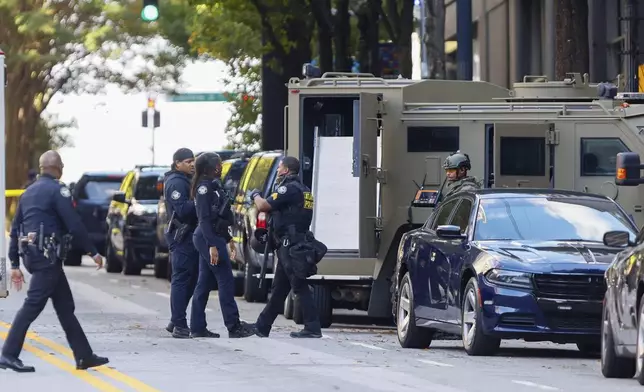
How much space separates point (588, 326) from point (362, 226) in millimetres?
5353

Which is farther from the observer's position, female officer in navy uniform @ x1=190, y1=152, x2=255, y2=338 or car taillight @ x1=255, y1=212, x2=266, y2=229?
car taillight @ x1=255, y1=212, x2=266, y2=229

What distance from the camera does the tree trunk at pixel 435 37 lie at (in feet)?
98.2

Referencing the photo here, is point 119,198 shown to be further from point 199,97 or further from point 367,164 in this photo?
point 199,97

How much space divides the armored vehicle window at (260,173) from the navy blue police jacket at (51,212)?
9.90 m

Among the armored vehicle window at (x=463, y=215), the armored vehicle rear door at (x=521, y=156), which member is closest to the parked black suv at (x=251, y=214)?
the armored vehicle rear door at (x=521, y=156)

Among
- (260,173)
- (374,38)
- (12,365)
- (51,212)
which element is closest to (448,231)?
(51,212)

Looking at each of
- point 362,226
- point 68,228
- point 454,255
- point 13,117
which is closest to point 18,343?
point 68,228

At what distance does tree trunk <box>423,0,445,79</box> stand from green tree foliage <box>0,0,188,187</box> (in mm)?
19095

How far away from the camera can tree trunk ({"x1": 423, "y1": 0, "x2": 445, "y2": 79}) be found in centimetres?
2992

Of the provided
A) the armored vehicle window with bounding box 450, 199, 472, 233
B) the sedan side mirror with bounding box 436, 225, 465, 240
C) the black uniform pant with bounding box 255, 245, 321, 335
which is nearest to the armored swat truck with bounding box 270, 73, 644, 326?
the black uniform pant with bounding box 255, 245, 321, 335

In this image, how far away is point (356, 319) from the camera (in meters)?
23.4

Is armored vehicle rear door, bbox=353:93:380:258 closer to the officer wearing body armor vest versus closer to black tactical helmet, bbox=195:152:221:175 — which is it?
the officer wearing body armor vest

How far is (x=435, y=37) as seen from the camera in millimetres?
29984

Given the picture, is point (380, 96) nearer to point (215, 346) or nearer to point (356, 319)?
point (356, 319)
